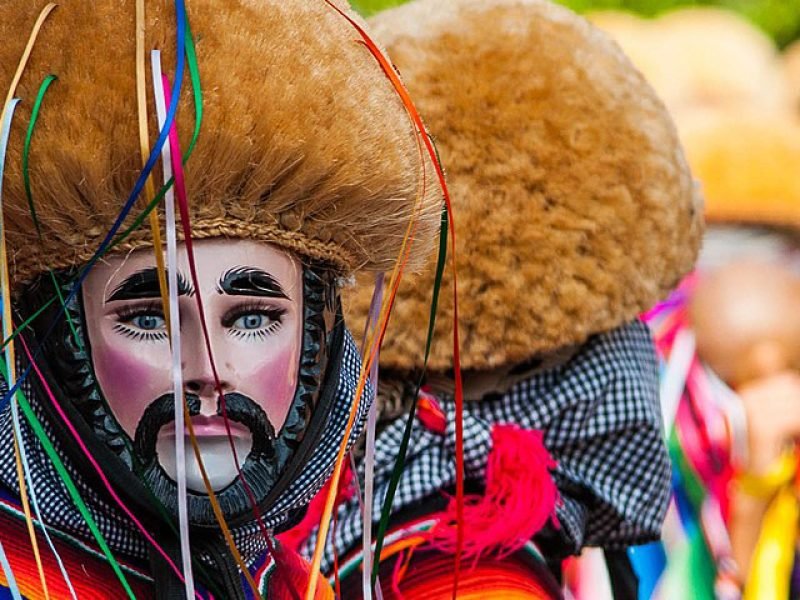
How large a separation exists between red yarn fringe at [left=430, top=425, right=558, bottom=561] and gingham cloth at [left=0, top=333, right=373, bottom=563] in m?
0.33

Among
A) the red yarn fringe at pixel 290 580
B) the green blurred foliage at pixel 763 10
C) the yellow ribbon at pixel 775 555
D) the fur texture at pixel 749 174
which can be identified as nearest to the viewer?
the red yarn fringe at pixel 290 580

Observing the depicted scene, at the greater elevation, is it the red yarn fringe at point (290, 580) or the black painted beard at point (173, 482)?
the black painted beard at point (173, 482)

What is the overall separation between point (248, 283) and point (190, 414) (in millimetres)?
139

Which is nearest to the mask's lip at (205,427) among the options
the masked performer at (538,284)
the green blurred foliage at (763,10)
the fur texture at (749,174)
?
the masked performer at (538,284)

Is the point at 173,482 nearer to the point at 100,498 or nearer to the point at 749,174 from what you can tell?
the point at 100,498

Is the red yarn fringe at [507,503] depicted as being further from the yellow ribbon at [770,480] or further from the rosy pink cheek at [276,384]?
the yellow ribbon at [770,480]

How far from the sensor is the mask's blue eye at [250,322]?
1234 millimetres

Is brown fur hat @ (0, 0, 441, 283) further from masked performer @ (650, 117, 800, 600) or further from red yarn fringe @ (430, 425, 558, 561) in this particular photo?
masked performer @ (650, 117, 800, 600)

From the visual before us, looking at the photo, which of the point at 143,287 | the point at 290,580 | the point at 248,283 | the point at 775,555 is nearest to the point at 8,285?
the point at 143,287

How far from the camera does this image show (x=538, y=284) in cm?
175

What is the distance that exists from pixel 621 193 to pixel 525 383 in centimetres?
31

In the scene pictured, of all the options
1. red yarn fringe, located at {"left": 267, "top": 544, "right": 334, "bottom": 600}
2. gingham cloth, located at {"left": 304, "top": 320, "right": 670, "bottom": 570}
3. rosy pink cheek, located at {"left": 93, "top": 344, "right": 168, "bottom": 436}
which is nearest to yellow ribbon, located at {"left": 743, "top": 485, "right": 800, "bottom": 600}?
gingham cloth, located at {"left": 304, "top": 320, "right": 670, "bottom": 570}

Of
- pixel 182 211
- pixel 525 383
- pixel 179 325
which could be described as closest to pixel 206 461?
pixel 179 325

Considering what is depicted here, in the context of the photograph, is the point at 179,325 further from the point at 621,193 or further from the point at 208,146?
the point at 621,193
